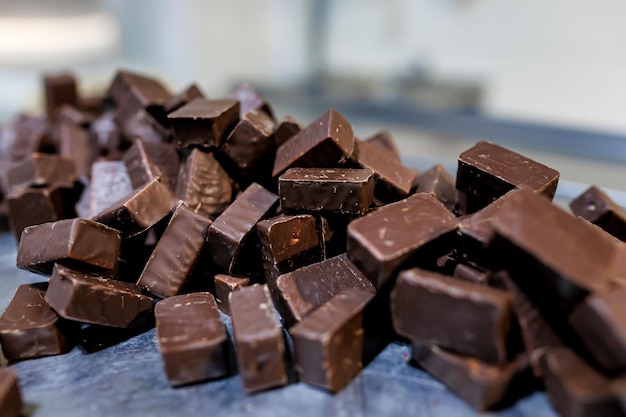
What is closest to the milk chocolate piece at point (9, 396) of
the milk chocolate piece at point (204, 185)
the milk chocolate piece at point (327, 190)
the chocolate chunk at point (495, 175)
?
the milk chocolate piece at point (204, 185)

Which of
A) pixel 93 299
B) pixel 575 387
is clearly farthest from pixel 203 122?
pixel 575 387

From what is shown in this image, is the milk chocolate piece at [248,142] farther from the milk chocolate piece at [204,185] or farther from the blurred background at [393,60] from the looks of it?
the blurred background at [393,60]

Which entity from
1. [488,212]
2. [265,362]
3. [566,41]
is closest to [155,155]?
[265,362]

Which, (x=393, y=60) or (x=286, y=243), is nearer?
(x=286, y=243)

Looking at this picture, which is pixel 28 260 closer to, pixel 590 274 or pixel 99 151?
pixel 99 151

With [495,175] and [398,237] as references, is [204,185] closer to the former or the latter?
[398,237]

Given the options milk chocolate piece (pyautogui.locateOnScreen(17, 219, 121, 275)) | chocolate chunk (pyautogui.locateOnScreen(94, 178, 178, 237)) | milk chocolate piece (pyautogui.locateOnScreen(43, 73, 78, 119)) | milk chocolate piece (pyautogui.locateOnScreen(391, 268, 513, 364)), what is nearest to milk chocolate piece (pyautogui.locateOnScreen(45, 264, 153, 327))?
milk chocolate piece (pyautogui.locateOnScreen(17, 219, 121, 275))

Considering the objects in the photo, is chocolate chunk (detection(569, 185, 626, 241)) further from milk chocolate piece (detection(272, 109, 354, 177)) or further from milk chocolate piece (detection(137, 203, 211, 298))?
milk chocolate piece (detection(137, 203, 211, 298))
